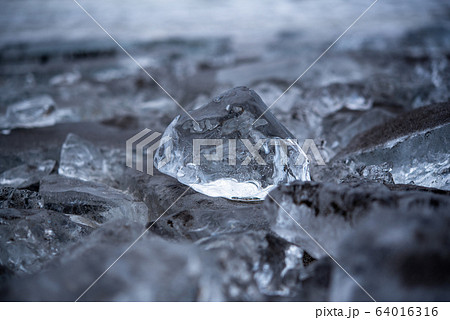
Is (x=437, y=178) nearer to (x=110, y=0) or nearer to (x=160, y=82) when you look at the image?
(x=160, y=82)

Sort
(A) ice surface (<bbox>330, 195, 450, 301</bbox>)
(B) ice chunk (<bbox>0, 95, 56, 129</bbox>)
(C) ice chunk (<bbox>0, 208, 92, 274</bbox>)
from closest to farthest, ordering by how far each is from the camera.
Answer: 1. (A) ice surface (<bbox>330, 195, 450, 301</bbox>)
2. (C) ice chunk (<bbox>0, 208, 92, 274</bbox>)
3. (B) ice chunk (<bbox>0, 95, 56, 129</bbox>)

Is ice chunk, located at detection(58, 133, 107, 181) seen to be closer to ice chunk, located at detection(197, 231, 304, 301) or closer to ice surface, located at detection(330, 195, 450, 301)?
ice chunk, located at detection(197, 231, 304, 301)

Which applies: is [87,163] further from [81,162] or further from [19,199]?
[19,199]

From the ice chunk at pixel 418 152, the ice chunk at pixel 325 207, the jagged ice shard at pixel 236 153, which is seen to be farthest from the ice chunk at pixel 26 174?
the ice chunk at pixel 418 152

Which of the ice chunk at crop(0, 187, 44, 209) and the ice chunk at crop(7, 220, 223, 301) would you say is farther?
the ice chunk at crop(0, 187, 44, 209)

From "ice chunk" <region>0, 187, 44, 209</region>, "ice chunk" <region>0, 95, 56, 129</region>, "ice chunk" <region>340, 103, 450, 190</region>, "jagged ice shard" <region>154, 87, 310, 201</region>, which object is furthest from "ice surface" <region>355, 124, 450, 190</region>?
"ice chunk" <region>0, 95, 56, 129</region>

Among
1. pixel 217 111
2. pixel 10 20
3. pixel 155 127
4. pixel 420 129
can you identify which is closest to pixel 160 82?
pixel 155 127
